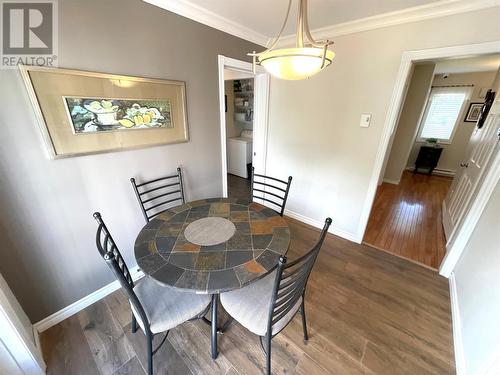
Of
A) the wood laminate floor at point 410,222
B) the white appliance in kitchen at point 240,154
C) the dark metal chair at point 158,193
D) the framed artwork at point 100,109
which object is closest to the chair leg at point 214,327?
the dark metal chair at point 158,193

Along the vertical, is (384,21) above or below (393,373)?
above

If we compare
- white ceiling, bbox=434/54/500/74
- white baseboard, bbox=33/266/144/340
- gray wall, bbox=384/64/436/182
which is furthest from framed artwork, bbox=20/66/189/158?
gray wall, bbox=384/64/436/182

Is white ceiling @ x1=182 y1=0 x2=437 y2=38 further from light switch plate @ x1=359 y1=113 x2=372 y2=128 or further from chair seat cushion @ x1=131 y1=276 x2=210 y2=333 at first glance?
chair seat cushion @ x1=131 y1=276 x2=210 y2=333

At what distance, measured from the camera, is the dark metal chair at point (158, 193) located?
1.80m

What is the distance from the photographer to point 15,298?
1333 millimetres

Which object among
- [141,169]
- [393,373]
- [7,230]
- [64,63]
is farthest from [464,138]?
[7,230]

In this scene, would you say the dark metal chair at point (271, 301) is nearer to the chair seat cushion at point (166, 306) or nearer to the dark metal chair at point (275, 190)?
the chair seat cushion at point (166, 306)

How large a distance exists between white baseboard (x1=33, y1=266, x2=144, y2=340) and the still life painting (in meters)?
1.32

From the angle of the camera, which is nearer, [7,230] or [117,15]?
[7,230]

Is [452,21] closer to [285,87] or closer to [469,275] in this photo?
[285,87]

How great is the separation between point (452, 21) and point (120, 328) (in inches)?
136

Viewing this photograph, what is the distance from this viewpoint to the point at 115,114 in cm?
152

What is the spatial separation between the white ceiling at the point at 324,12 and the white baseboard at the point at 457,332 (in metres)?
2.23

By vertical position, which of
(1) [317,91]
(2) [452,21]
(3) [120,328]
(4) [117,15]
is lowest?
(3) [120,328]
